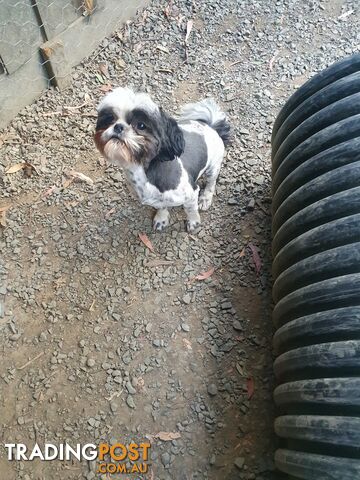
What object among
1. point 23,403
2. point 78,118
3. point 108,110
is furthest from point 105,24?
point 23,403

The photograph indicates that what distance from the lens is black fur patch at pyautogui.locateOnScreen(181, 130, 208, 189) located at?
2.48 meters

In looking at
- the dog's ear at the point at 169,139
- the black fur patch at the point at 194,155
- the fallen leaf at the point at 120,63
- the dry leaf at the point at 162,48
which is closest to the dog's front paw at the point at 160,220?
the black fur patch at the point at 194,155

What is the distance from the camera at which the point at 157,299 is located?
2.67 m

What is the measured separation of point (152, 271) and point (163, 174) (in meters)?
0.67

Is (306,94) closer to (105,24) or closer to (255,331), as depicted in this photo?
(255,331)

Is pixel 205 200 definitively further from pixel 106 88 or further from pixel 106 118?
pixel 106 88

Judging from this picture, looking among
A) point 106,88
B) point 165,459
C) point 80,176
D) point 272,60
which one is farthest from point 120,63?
point 165,459

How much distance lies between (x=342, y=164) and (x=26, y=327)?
1.86 m

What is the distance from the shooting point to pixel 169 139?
6.95 feet

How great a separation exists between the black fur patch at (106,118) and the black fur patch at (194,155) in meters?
0.52

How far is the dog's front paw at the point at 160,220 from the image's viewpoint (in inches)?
113

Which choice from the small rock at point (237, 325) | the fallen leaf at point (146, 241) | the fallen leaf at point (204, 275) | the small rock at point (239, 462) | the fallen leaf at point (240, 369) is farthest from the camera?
the fallen leaf at point (146, 241)

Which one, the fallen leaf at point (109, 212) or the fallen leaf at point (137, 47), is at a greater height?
the fallen leaf at point (137, 47)

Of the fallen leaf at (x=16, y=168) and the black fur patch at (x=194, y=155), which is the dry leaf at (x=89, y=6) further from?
the black fur patch at (x=194, y=155)
